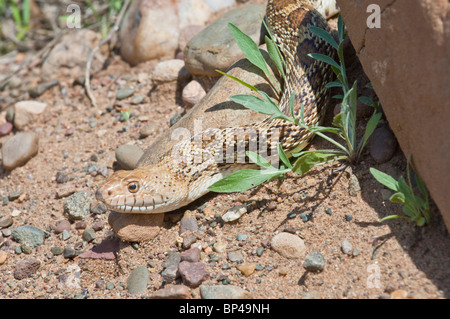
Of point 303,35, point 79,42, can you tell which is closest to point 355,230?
point 303,35

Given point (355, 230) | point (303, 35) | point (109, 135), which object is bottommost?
point (109, 135)

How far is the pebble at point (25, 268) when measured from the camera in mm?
4297

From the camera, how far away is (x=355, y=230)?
3.63 m

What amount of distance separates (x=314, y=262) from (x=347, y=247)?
0.92 feet

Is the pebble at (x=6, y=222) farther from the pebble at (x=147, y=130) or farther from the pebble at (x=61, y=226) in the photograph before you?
the pebble at (x=147, y=130)

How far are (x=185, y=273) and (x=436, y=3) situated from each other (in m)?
2.59

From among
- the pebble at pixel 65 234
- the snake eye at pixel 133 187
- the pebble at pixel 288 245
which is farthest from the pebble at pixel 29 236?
the pebble at pixel 288 245

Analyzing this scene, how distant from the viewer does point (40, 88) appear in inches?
255

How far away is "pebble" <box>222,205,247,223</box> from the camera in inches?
162

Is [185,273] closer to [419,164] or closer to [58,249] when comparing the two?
[58,249]

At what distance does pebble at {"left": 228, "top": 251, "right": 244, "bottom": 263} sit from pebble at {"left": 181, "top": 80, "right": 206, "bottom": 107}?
210 cm

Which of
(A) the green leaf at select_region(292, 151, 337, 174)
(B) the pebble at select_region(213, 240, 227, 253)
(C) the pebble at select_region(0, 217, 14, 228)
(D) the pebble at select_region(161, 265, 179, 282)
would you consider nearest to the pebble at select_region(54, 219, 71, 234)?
(C) the pebble at select_region(0, 217, 14, 228)

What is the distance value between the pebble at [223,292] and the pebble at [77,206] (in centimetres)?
178

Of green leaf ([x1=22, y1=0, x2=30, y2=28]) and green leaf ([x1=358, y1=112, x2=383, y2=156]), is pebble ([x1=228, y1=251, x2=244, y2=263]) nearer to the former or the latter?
green leaf ([x1=358, y1=112, x2=383, y2=156])
